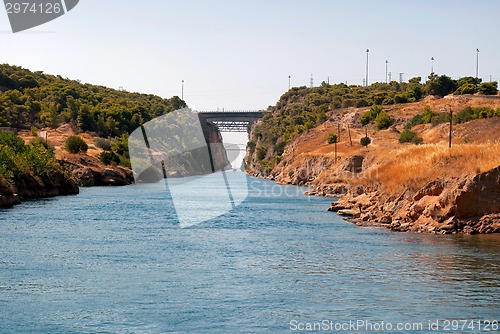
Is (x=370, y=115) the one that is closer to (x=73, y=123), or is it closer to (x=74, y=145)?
(x=74, y=145)

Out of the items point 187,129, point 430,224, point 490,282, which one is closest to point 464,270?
point 490,282

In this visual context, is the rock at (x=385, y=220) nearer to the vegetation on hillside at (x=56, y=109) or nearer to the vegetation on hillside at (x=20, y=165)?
the vegetation on hillside at (x=20, y=165)

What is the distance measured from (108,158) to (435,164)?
79.9m

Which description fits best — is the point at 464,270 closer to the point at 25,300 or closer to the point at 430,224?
the point at 430,224

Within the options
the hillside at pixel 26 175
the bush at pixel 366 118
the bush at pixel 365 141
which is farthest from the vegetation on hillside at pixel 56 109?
the bush at pixel 366 118

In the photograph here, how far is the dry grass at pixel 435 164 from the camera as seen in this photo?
49.7 metres

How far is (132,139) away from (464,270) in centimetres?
12481

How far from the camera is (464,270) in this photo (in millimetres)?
35531

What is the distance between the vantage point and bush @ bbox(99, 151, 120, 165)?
12419 cm

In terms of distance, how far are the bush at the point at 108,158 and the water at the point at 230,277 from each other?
68477 mm

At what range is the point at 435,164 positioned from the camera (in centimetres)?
5344

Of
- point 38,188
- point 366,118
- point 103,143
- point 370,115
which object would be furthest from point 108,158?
point 370,115

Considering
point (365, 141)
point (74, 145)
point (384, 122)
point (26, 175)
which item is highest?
point (384, 122)

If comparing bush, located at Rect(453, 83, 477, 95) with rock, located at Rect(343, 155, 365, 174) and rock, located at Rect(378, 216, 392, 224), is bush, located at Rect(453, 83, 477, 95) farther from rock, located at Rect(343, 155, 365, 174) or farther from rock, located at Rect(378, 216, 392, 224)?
rock, located at Rect(378, 216, 392, 224)
